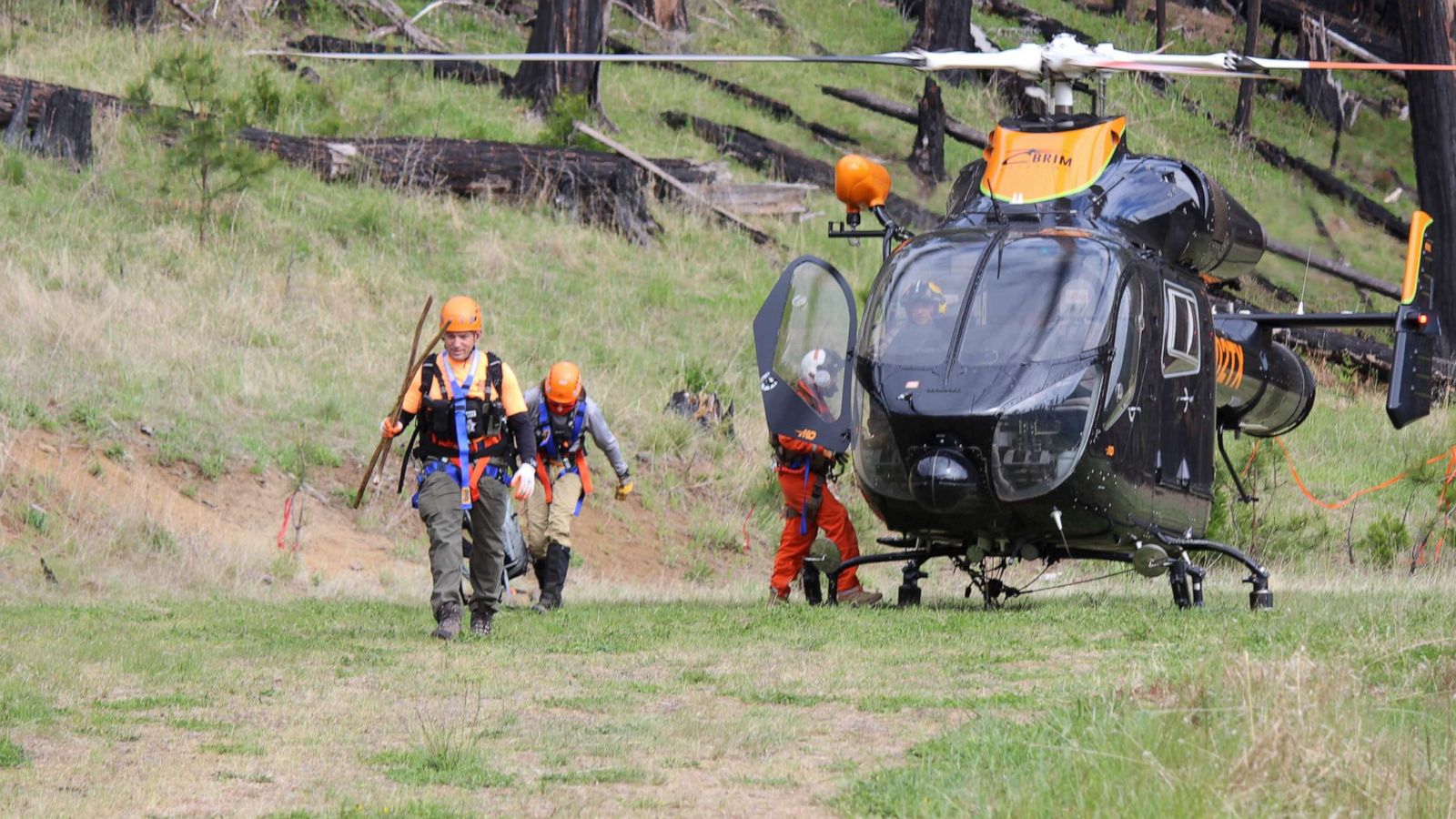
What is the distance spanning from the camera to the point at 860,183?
12.8 metres

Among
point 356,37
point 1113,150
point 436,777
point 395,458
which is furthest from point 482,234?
point 436,777

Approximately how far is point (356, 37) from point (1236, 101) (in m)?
17.0

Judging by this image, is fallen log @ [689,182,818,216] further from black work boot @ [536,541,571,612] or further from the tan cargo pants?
black work boot @ [536,541,571,612]

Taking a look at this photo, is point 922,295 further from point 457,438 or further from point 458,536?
point 458,536

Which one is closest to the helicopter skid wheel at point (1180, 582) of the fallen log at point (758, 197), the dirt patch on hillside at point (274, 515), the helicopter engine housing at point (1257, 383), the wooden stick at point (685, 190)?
the helicopter engine housing at point (1257, 383)

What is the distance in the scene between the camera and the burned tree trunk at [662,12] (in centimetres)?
3347

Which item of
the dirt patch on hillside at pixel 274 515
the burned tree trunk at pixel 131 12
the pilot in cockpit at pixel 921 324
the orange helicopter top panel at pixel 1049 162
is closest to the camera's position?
the pilot in cockpit at pixel 921 324

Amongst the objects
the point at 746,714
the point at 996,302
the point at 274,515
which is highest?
the point at 996,302

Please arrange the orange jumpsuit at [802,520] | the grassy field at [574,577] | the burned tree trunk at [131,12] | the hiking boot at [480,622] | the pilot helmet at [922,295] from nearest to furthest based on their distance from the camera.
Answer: the grassy field at [574,577]
the hiking boot at [480,622]
the pilot helmet at [922,295]
the orange jumpsuit at [802,520]
the burned tree trunk at [131,12]

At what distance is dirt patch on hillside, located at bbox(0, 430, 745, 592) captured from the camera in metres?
15.2

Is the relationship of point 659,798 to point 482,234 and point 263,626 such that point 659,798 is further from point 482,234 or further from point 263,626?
point 482,234

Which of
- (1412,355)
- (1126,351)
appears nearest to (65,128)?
(1126,351)

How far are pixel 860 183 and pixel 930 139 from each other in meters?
16.7

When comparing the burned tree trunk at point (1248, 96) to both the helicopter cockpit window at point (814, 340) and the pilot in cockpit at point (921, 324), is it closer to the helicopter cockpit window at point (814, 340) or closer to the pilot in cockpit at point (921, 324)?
the helicopter cockpit window at point (814, 340)
